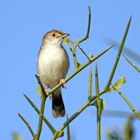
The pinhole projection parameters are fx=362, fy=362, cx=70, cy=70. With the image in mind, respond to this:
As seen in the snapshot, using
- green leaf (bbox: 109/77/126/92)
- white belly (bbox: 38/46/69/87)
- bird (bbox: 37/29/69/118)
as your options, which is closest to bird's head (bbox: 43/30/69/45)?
bird (bbox: 37/29/69/118)

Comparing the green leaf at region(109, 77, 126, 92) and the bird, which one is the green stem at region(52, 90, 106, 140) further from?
the bird

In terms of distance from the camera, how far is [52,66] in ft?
20.0

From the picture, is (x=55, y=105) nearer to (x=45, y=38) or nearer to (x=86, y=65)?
(x=45, y=38)

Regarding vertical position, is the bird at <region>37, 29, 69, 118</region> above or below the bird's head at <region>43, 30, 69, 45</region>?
below

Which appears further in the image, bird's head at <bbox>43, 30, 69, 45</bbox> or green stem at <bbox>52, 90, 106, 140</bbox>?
bird's head at <bbox>43, 30, 69, 45</bbox>

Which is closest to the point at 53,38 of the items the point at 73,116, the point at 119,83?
the point at 119,83

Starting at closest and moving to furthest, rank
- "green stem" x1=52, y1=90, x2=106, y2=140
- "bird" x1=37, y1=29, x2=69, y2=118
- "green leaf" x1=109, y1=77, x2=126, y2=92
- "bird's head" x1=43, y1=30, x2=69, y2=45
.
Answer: "green stem" x1=52, y1=90, x2=106, y2=140
"green leaf" x1=109, y1=77, x2=126, y2=92
"bird" x1=37, y1=29, x2=69, y2=118
"bird's head" x1=43, y1=30, x2=69, y2=45

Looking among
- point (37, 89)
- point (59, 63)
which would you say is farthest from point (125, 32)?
point (59, 63)

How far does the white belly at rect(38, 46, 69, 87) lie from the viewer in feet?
19.6

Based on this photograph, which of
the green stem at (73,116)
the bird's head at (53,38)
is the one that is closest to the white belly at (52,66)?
the bird's head at (53,38)

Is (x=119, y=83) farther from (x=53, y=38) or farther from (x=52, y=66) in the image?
(x=53, y=38)

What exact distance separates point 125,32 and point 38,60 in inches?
213

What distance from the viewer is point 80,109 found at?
44.6 inches

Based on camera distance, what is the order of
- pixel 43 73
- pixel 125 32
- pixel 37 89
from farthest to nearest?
1. pixel 43 73
2. pixel 37 89
3. pixel 125 32
